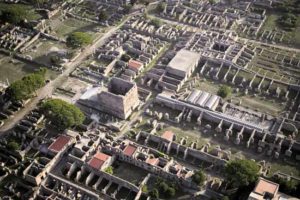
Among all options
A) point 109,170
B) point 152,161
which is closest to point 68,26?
point 109,170

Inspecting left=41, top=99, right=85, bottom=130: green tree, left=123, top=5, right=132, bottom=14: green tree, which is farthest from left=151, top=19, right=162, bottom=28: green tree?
left=41, top=99, right=85, bottom=130: green tree

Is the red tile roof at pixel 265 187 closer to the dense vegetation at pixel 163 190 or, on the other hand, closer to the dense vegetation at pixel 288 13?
the dense vegetation at pixel 163 190

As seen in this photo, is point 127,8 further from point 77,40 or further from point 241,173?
point 241,173

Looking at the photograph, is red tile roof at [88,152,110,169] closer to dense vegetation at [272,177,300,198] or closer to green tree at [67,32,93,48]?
dense vegetation at [272,177,300,198]

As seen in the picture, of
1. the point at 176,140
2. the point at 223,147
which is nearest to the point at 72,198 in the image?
the point at 176,140

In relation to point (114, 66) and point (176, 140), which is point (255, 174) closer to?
point (176, 140)

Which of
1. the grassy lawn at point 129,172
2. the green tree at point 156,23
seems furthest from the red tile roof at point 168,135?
the green tree at point 156,23
